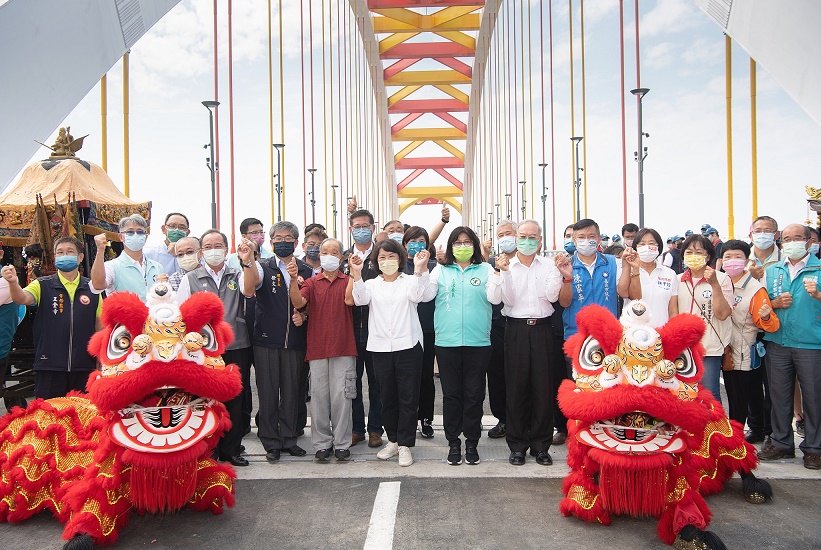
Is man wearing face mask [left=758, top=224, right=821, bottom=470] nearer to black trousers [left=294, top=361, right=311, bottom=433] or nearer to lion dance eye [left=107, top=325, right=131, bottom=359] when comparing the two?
black trousers [left=294, top=361, right=311, bottom=433]

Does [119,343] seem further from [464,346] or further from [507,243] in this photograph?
[507,243]

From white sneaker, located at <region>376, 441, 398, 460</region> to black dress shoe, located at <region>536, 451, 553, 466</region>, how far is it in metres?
1.08

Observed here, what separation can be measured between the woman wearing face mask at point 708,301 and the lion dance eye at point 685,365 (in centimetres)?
125

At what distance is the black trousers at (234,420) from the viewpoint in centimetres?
470

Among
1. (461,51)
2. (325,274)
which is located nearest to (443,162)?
(461,51)

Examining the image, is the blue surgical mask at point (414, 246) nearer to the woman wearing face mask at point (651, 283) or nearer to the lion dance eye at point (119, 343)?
the woman wearing face mask at point (651, 283)

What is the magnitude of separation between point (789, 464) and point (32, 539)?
4.94 metres

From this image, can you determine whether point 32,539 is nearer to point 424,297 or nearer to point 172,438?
point 172,438

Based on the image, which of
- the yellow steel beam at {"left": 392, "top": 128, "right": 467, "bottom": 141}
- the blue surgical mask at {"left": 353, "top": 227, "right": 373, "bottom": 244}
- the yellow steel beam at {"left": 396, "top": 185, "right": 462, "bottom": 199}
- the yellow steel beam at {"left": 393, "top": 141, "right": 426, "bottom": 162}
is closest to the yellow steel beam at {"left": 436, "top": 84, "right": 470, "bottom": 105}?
the yellow steel beam at {"left": 392, "top": 128, "right": 467, "bottom": 141}

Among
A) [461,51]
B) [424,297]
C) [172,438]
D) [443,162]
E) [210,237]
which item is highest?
A: [461,51]

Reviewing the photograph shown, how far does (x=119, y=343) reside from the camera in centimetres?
350

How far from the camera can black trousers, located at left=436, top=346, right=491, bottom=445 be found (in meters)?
4.83

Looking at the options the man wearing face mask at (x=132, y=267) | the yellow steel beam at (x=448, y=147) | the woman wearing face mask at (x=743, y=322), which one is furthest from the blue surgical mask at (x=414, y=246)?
the yellow steel beam at (x=448, y=147)

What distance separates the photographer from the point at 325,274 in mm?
5074
